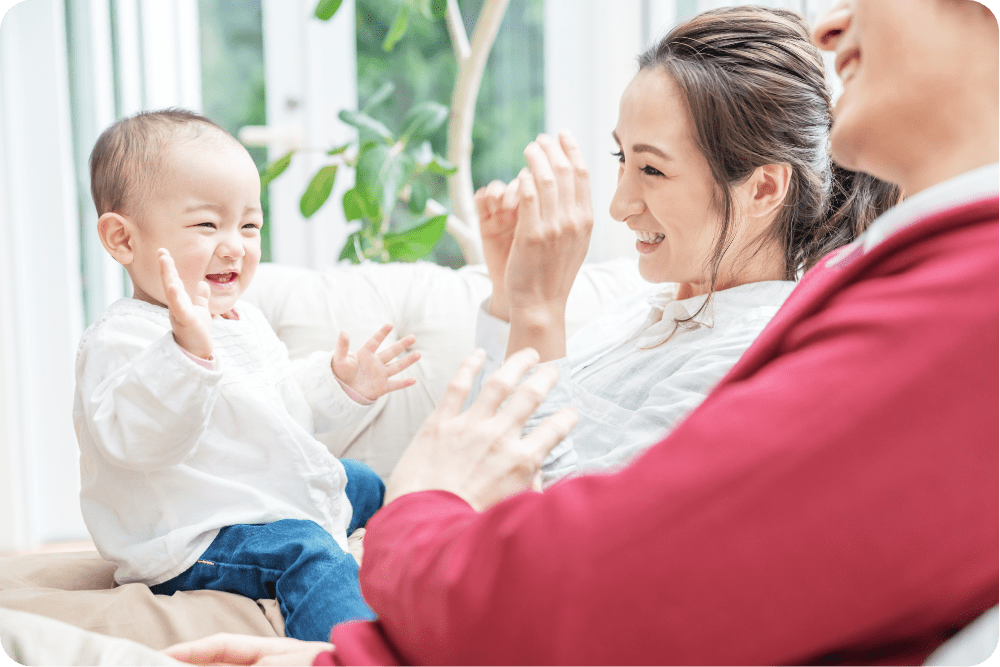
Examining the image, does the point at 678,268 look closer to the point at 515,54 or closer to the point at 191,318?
the point at 191,318

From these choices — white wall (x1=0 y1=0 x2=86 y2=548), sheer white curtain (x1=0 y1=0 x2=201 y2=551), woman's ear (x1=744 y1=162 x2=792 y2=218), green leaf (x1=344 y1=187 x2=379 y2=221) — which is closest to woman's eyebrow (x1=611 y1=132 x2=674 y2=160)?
woman's ear (x1=744 y1=162 x2=792 y2=218)

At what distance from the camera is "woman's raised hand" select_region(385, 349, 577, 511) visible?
592 millimetres

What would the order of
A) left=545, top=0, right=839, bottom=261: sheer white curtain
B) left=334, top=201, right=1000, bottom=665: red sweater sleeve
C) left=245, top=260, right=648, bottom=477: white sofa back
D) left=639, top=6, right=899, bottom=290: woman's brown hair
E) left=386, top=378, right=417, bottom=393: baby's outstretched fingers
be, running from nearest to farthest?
left=334, top=201, right=1000, bottom=665: red sweater sleeve
left=639, top=6, right=899, bottom=290: woman's brown hair
left=386, top=378, right=417, bottom=393: baby's outstretched fingers
left=245, top=260, right=648, bottom=477: white sofa back
left=545, top=0, right=839, bottom=261: sheer white curtain

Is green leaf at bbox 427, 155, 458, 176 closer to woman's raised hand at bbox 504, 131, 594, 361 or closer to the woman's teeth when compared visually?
the woman's teeth

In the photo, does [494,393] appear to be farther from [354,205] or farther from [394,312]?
[354,205]

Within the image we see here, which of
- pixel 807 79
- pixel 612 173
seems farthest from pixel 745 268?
pixel 612 173

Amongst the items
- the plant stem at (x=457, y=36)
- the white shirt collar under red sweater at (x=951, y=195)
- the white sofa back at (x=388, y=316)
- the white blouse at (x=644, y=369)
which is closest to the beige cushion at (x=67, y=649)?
the white blouse at (x=644, y=369)

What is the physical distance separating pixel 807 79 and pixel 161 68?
215 cm

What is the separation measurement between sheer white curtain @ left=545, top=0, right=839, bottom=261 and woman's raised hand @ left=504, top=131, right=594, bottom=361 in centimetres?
169

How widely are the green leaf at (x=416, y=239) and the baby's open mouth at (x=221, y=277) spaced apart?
103 cm

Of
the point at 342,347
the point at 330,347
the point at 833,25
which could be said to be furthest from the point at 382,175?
the point at 833,25

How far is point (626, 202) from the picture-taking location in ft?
3.67

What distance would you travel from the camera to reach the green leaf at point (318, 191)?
7.19 ft

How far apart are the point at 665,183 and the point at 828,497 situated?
0.72 metres
